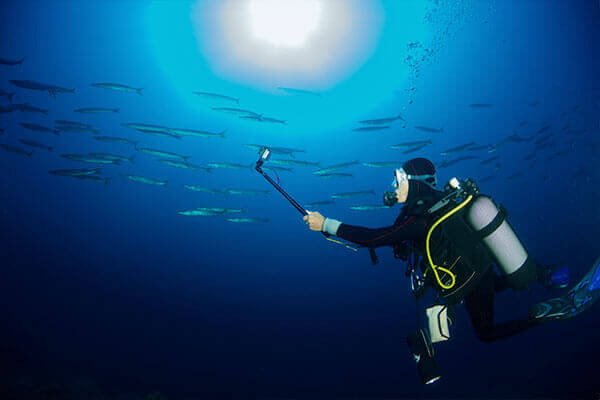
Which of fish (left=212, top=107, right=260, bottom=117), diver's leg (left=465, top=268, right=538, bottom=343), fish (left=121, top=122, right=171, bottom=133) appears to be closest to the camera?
diver's leg (left=465, top=268, right=538, bottom=343)

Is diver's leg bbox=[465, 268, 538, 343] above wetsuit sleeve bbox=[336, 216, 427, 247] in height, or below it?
below

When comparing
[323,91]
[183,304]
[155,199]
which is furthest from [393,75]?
[155,199]

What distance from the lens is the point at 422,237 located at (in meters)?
2.48

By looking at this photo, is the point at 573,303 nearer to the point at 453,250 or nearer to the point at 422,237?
the point at 453,250

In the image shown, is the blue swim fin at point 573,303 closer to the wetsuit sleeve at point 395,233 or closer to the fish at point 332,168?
the wetsuit sleeve at point 395,233

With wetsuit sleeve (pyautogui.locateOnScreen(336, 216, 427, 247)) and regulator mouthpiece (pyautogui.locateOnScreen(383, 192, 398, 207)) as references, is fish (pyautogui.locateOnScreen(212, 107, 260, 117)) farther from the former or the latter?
wetsuit sleeve (pyautogui.locateOnScreen(336, 216, 427, 247))

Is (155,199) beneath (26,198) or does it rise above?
above

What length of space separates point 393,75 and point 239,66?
34.0ft

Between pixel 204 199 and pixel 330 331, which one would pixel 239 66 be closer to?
pixel 330 331

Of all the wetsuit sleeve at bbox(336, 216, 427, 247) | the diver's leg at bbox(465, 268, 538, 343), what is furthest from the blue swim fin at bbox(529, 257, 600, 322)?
the wetsuit sleeve at bbox(336, 216, 427, 247)

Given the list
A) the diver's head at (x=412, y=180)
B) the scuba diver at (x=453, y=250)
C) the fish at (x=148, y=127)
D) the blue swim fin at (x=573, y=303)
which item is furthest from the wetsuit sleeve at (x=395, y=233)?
the fish at (x=148, y=127)

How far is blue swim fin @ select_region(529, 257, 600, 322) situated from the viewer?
266 cm

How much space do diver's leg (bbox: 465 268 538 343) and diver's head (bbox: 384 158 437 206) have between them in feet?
3.88

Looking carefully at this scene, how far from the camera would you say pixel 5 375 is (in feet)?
24.8
